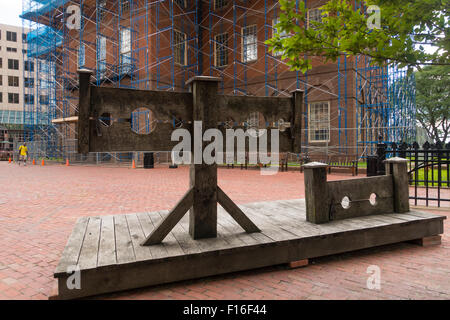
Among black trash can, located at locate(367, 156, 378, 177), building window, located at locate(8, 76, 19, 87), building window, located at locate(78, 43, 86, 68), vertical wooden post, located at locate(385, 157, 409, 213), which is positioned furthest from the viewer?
building window, located at locate(8, 76, 19, 87)

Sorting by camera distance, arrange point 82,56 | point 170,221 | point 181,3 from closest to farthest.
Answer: point 170,221 → point 181,3 → point 82,56

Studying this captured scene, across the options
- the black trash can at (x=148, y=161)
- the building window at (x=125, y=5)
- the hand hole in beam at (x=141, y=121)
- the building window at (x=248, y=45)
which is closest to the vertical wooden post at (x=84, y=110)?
the black trash can at (x=148, y=161)

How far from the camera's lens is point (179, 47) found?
2417 centimetres

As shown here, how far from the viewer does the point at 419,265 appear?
3.32 meters

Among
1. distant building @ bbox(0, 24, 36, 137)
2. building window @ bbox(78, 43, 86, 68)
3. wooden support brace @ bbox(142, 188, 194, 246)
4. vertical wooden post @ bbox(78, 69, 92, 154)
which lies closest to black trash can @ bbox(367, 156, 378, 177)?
wooden support brace @ bbox(142, 188, 194, 246)

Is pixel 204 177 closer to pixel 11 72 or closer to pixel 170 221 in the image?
pixel 170 221

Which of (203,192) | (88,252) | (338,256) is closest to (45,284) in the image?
(88,252)

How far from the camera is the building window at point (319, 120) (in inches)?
782

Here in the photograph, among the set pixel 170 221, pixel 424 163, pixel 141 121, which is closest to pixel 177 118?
pixel 170 221

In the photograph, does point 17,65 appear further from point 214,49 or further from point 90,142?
point 90,142

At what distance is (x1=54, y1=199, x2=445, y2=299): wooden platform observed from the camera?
2508 mm

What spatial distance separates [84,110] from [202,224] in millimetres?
1561

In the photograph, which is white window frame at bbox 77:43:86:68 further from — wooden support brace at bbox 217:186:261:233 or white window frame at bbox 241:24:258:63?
wooden support brace at bbox 217:186:261:233

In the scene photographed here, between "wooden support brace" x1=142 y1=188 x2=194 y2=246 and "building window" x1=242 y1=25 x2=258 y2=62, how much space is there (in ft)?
70.9
